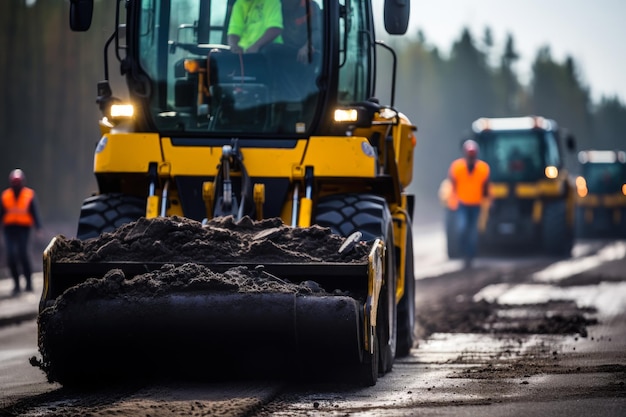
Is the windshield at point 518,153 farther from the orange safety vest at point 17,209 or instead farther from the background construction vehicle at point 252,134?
the background construction vehicle at point 252,134

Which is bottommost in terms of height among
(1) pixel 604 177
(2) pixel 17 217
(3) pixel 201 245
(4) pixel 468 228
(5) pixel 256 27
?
(1) pixel 604 177

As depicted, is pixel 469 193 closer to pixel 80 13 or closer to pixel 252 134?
pixel 252 134

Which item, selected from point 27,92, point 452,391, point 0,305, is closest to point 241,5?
point 452,391

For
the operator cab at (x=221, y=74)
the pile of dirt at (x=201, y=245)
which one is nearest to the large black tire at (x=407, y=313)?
the operator cab at (x=221, y=74)

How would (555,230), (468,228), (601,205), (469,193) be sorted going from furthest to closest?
1. (601,205)
2. (555,230)
3. (469,193)
4. (468,228)

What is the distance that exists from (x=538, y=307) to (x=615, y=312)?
3.20 feet

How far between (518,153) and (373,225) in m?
17.6

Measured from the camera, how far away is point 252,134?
927 centimetres

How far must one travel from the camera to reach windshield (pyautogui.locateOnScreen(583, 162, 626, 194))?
3566cm

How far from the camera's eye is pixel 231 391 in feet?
23.8

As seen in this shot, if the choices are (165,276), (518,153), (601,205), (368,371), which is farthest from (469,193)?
(601,205)

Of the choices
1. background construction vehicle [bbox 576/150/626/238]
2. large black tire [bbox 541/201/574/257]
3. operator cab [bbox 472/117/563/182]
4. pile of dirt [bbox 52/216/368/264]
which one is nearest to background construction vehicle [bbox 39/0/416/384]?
pile of dirt [bbox 52/216/368/264]

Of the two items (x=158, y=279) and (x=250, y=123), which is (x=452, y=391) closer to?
(x=158, y=279)

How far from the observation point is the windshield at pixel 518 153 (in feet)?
83.1
